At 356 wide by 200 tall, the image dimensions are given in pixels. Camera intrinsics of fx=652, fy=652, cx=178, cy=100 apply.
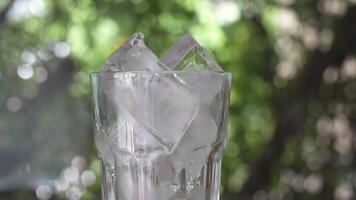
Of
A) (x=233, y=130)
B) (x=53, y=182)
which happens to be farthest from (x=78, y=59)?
(x=233, y=130)

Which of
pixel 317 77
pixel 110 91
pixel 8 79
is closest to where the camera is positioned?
pixel 110 91

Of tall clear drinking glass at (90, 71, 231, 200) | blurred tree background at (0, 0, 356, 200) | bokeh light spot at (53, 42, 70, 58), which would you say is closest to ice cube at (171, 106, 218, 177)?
tall clear drinking glass at (90, 71, 231, 200)

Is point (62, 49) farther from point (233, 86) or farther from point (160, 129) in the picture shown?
point (160, 129)

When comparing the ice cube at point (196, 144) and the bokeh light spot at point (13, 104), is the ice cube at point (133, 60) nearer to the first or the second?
the ice cube at point (196, 144)

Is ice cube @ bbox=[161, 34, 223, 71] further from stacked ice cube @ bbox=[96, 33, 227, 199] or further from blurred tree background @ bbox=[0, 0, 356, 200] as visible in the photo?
blurred tree background @ bbox=[0, 0, 356, 200]

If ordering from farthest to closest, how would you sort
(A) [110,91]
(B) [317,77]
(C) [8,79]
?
(B) [317,77] < (C) [8,79] < (A) [110,91]

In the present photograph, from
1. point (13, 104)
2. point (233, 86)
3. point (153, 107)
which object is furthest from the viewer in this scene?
point (233, 86)

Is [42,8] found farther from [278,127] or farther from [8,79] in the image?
[278,127]

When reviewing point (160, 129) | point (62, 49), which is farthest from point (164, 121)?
point (62, 49)
